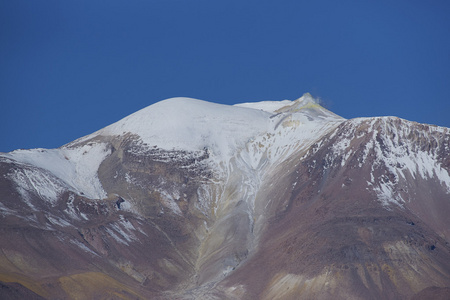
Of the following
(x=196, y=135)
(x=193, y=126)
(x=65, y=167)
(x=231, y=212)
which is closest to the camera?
(x=231, y=212)

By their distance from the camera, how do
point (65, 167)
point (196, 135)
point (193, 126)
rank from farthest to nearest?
1. point (193, 126)
2. point (196, 135)
3. point (65, 167)

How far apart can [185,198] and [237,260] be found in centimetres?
2470

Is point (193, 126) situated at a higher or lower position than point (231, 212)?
higher

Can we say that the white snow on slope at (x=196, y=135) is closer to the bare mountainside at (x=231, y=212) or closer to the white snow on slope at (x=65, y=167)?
the white snow on slope at (x=65, y=167)

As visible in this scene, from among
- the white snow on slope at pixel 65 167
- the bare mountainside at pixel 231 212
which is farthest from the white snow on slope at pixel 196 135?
the bare mountainside at pixel 231 212

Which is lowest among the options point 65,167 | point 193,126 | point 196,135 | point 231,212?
point 231,212

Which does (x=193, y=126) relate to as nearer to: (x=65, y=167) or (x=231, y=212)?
(x=65, y=167)

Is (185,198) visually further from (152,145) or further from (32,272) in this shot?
(32,272)

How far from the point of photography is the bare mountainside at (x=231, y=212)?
101250 millimetres

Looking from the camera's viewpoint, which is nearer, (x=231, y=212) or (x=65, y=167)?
(x=231, y=212)

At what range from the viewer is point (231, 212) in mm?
128000

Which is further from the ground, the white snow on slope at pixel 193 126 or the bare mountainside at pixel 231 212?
the white snow on slope at pixel 193 126

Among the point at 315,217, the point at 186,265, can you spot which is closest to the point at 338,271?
the point at 315,217

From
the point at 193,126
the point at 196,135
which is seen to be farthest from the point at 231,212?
the point at 193,126
